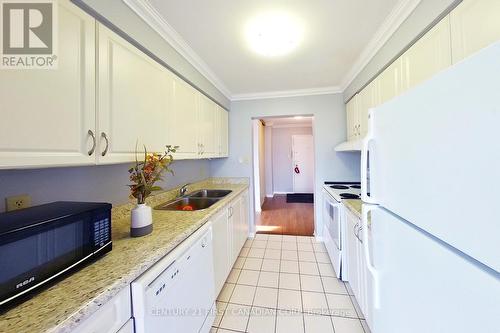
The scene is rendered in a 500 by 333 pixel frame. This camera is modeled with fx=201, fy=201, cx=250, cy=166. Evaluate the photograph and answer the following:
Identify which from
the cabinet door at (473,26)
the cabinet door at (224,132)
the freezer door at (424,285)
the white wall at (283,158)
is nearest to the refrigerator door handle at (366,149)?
the freezer door at (424,285)

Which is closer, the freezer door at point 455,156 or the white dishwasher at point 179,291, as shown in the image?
the freezer door at point 455,156

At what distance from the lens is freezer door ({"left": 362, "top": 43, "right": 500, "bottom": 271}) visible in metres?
0.40

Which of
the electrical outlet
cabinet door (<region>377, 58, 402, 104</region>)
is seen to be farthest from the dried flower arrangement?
cabinet door (<region>377, 58, 402, 104</region>)

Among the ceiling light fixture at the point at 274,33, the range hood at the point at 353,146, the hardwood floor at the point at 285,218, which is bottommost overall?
the hardwood floor at the point at 285,218

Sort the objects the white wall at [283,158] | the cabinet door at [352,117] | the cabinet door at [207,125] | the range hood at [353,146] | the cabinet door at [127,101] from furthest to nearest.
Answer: the white wall at [283,158] < the cabinet door at [352,117] < the cabinet door at [207,125] < the range hood at [353,146] < the cabinet door at [127,101]

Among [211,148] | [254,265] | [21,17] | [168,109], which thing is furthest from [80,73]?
[254,265]

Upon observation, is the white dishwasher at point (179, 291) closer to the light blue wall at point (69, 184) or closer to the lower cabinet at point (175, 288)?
the lower cabinet at point (175, 288)

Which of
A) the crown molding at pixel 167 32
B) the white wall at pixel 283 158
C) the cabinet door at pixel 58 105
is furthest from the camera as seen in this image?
the white wall at pixel 283 158

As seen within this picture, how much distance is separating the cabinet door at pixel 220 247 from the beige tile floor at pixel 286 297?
0.21 metres

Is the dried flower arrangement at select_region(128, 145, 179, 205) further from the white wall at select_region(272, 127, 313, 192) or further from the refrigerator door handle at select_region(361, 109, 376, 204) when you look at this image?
the white wall at select_region(272, 127, 313, 192)

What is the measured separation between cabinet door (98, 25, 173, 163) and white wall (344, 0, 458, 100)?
1.81 m

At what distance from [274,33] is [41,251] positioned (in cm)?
196

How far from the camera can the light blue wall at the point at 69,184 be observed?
0.95 metres

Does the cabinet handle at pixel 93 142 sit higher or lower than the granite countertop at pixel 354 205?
higher
